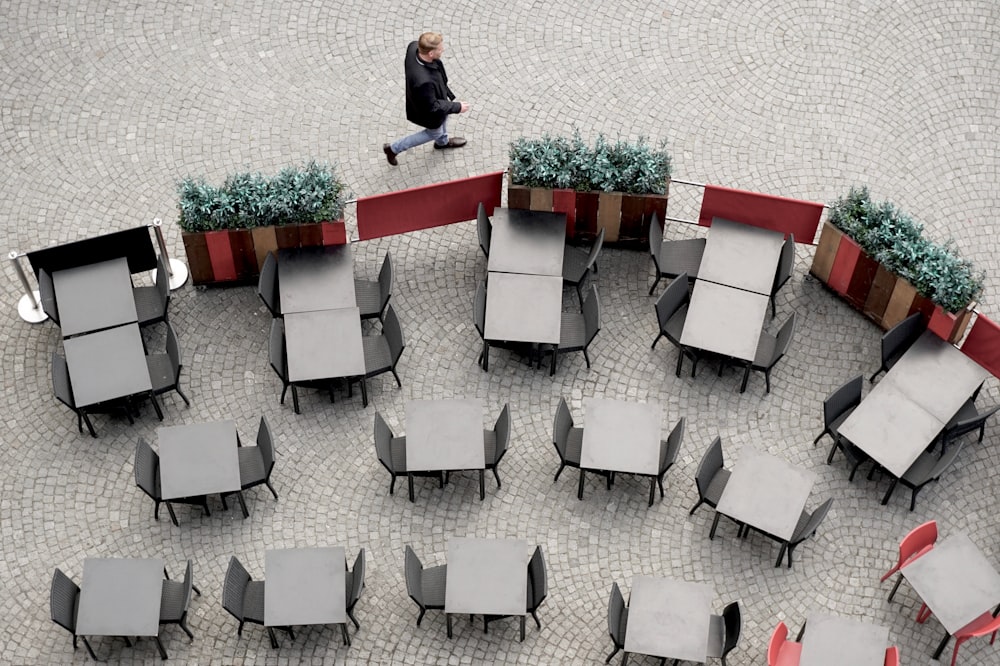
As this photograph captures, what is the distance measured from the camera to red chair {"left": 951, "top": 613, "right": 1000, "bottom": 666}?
1207cm

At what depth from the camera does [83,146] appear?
53.7 feet

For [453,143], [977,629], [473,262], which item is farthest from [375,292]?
[977,629]

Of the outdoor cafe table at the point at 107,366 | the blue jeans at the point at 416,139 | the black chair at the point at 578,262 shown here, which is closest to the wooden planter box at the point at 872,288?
the black chair at the point at 578,262

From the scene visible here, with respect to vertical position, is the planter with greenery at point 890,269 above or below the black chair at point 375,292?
above

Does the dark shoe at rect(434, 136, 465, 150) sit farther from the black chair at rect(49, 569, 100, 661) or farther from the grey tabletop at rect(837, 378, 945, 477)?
the black chair at rect(49, 569, 100, 661)

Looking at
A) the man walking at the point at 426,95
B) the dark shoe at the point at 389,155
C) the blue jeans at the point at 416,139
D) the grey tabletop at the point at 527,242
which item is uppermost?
the man walking at the point at 426,95

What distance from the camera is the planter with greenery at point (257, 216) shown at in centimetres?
1439

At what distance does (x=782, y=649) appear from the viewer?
40.1ft

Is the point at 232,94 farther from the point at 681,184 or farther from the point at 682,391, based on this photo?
the point at 682,391

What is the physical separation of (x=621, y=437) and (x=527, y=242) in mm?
2835

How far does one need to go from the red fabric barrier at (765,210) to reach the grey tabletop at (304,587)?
625 cm

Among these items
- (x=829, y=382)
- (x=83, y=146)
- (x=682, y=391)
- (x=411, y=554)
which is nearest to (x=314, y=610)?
(x=411, y=554)

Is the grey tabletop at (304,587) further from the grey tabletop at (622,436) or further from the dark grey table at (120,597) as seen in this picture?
the grey tabletop at (622,436)

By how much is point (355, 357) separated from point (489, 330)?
62.0 inches
